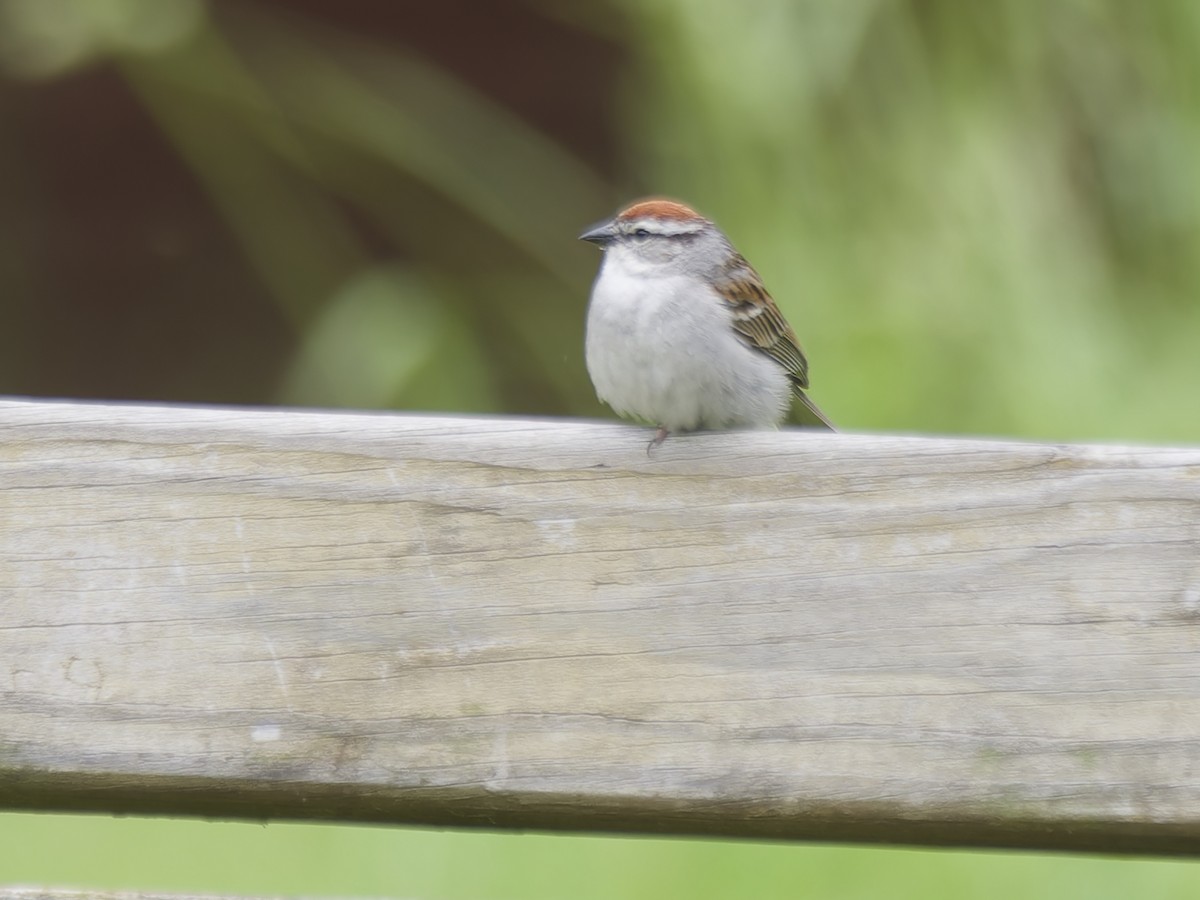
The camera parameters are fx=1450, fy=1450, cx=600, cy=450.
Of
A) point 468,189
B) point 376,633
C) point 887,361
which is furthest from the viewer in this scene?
point 468,189

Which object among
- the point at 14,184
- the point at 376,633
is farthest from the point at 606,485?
the point at 14,184

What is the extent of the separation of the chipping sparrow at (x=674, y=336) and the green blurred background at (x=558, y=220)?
644 millimetres

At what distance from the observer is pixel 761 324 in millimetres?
2320

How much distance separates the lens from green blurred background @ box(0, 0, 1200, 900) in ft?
8.43

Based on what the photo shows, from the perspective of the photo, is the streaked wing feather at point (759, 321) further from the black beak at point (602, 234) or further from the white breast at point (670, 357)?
the black beak at point (602, 234)

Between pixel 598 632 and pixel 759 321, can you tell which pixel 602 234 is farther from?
pixel 598 632

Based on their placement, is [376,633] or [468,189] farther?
[468,189]

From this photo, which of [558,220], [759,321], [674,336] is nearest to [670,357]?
[674,336]

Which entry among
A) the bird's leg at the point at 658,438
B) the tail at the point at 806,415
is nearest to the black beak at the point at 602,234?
the tail at the point at 806,415

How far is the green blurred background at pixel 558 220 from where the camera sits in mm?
2570

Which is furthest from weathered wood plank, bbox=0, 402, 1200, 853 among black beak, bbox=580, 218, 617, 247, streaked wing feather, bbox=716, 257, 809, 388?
black beak, bbox=580, 218, 617, 247

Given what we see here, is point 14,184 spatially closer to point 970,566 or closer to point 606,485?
point 606,485

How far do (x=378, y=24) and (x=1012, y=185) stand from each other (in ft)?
5.03

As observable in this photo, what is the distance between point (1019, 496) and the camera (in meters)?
1.31
